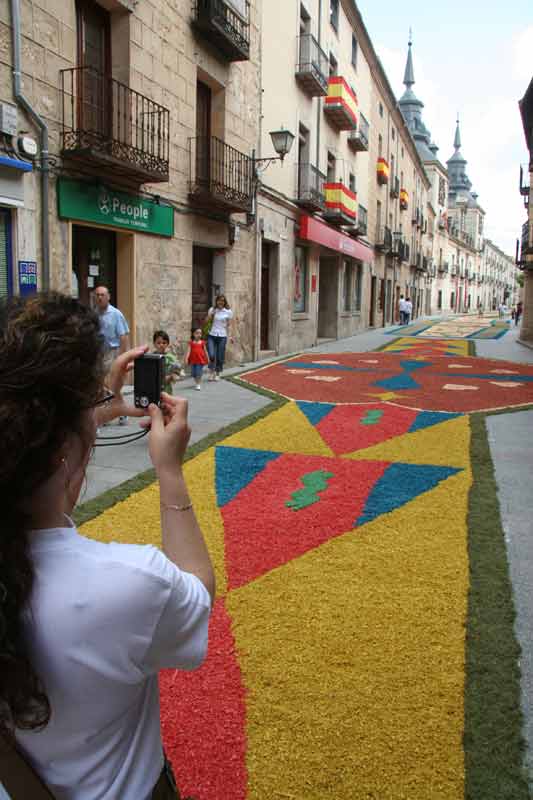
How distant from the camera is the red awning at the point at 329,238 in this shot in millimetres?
18406

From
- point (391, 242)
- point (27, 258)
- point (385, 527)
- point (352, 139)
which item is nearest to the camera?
point (385, 527)

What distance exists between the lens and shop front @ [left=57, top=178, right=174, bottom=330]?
28.9 ft

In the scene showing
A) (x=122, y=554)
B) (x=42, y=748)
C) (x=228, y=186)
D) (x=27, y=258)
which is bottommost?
(x=42, y=748)

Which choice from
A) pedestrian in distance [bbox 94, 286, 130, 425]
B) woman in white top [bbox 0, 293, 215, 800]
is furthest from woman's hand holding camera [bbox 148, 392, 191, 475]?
pedestrian in distance [bbox 94, 286, 130, 425]

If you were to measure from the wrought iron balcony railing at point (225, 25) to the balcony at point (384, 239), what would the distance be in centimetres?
1758

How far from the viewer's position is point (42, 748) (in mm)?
1006

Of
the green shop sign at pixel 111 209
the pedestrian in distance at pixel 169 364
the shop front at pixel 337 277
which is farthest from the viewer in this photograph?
the shop front at pixel 337 277

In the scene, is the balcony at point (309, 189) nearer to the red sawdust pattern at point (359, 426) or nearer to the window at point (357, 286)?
the window at point (357, 286)

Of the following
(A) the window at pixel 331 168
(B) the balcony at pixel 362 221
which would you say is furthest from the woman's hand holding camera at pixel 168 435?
(B) the balcony at pixel 362 221

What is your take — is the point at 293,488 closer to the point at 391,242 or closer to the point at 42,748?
the point at 42,748

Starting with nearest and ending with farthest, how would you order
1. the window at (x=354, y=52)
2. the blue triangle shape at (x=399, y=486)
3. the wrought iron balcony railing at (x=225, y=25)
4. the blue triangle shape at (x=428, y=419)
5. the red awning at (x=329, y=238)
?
the blue triangle shape at (x=399, y=486) < the blue triangle shape at (x=428, y=419) < the wrought iron balcony railing at (x=225, y=25) < the red awning at (x=329, y=238) < the window at (x=354, y=52)

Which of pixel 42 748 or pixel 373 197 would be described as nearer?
pixel 42 748

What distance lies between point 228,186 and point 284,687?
11922 millimetres

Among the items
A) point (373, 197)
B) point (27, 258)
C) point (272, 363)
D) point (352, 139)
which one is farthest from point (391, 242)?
point (27, 258)
